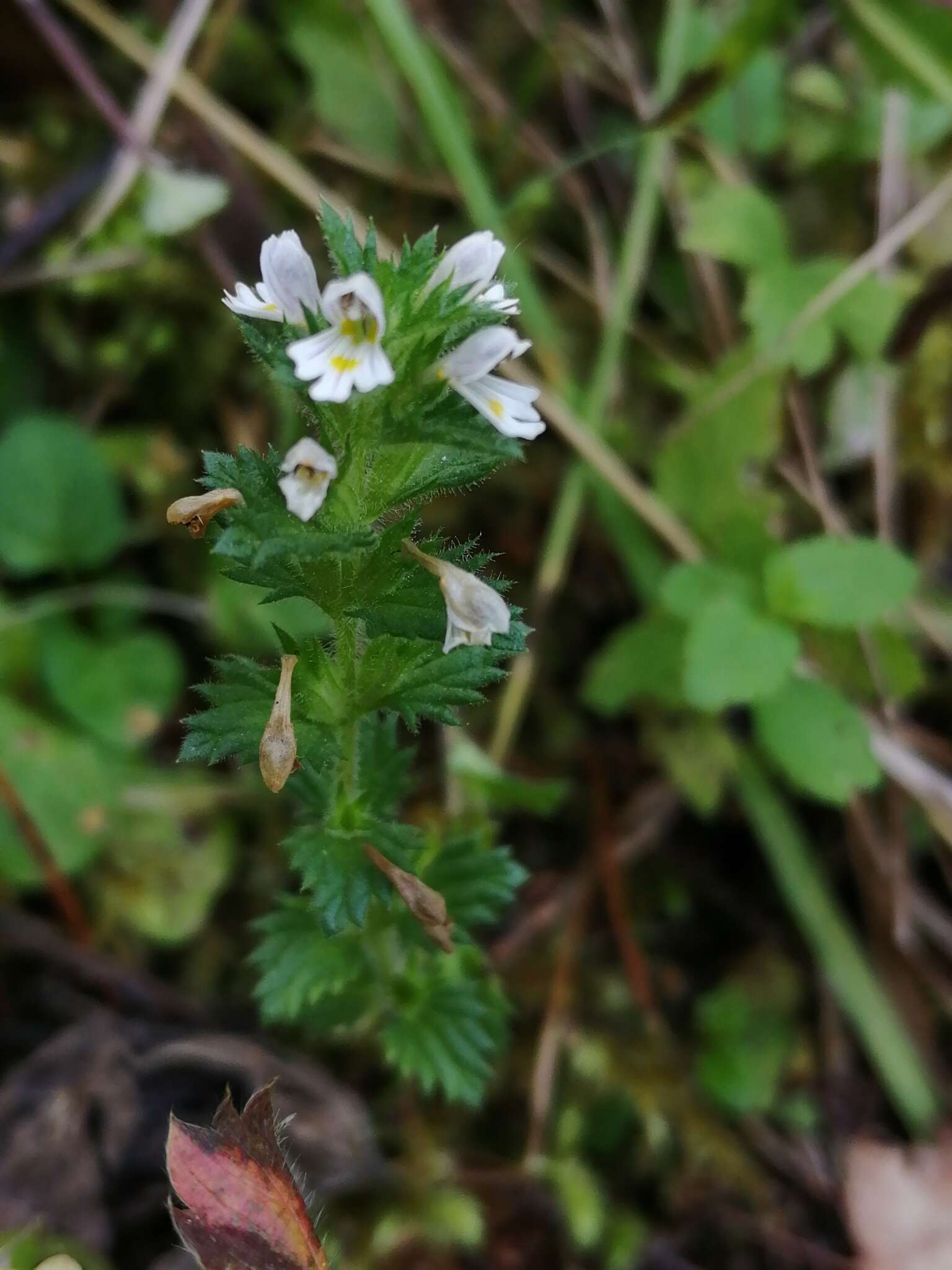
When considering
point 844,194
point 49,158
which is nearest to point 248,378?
point 49,158

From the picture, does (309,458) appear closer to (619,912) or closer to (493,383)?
(493,383)

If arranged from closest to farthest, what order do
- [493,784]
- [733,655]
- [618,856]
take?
1. [733,655]
2. [493,784]
3. [618,856]

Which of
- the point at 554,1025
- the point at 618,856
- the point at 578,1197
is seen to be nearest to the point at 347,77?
the point at 618,856

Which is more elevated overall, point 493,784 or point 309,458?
point 309,458

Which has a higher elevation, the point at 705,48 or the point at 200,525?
the point at 705,48

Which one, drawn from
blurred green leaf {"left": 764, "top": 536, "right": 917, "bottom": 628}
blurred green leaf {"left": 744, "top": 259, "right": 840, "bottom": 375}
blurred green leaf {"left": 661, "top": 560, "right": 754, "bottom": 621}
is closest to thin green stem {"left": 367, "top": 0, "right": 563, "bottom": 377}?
blurred green leaf {"left": 744, "top": 259, "right": 840, "bottom": 375}

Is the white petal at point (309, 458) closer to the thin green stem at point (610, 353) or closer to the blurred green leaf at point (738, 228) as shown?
the thin green stem at point (610, 353)

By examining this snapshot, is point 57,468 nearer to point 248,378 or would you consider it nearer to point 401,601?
point 248,378
